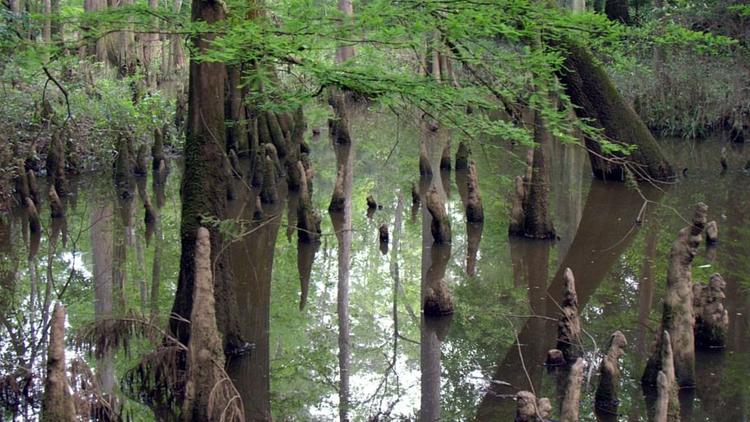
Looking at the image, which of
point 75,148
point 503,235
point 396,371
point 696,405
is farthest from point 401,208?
point 696,405

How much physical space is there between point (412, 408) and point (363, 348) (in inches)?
51.4

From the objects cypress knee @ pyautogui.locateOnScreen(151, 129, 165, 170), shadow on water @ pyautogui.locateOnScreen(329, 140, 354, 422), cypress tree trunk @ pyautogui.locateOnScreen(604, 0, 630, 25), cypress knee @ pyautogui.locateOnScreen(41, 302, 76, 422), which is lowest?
shadow on water @ pyautogui.locateOnScreen(329, 140, 354, 422)

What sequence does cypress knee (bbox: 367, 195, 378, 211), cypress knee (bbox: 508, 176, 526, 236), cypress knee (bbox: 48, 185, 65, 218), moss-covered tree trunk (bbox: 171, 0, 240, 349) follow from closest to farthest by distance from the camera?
moss-covered tree trunk (bbox: 171, 0, 240, 349), cypress knee (bbox: 508, 176, 526, 236), cypress knee (bbox: 48, 185, 65, 218), cypress knee (bbox: 367, 195, 378, 211)

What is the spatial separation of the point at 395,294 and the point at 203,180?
9.39ft

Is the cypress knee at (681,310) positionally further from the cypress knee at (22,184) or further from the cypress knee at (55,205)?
the cypress knee at (22,184)

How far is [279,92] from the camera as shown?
6.07 m

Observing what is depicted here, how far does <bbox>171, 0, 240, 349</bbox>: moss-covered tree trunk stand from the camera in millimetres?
6148

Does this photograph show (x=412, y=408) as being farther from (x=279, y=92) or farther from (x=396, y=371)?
(x=279, y=92)

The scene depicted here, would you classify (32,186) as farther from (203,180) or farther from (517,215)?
(203,180)

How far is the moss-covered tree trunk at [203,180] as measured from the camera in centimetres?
615

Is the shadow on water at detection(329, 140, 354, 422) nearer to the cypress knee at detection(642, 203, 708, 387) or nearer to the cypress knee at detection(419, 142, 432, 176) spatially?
the cypress knee at detection(419, 142, 432, 176)

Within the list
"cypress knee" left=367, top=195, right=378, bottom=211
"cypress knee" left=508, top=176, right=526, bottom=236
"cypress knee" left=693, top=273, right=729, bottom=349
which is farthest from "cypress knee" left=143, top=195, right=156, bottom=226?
"cypress knee" left=693, top=273, right=729, bottom=349

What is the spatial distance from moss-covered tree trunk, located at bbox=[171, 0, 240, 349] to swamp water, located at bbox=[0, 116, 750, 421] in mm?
517

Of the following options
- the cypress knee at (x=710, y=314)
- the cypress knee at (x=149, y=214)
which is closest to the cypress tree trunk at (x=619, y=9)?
the cypress knee at (x=149, y=214)
